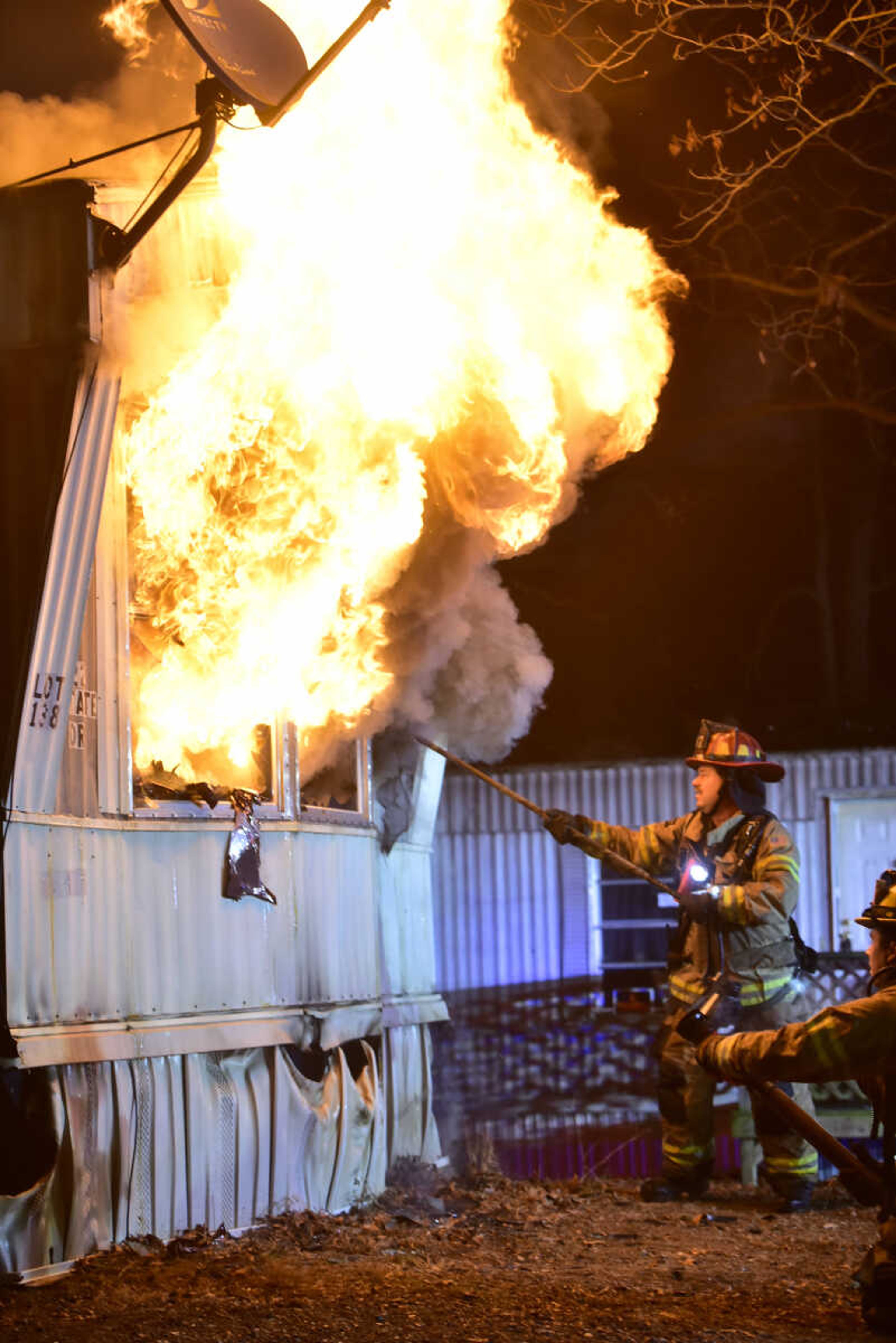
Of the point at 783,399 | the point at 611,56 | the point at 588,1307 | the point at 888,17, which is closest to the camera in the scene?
the point at 588,1307

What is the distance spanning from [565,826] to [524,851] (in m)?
9.61

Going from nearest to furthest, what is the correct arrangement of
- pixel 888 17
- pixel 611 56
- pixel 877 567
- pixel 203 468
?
pixel 203 468 → pixel 611 56 → pixel 888 17 → pixel 877 567

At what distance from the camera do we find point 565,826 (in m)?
8.42

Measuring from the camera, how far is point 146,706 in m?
7.81

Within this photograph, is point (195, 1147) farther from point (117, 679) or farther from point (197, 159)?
point (197, 159)

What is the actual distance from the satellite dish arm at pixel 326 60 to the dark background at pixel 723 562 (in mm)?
15470

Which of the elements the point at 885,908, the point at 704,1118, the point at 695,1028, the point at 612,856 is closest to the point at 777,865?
the point at 612,856

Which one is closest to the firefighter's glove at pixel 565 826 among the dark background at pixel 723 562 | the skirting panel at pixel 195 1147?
the skirting panel at pixel 195 1147

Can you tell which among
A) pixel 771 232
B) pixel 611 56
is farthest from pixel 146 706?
pixel 771 232

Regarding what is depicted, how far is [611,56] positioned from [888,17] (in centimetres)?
237

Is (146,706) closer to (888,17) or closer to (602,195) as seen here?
(602,195)

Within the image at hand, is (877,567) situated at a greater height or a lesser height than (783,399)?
lesser

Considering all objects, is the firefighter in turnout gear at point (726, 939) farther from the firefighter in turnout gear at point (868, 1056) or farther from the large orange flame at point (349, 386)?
the firefighter in turnout gear at point (868, 1056)

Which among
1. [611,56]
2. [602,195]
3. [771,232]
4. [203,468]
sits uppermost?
[771,232]
